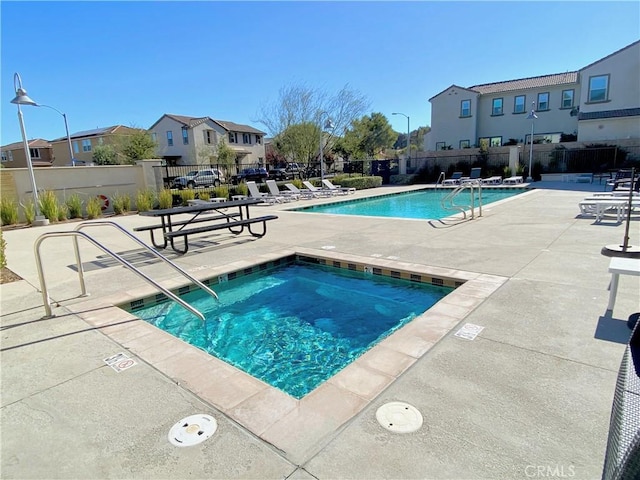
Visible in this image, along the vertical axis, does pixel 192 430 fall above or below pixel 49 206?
below

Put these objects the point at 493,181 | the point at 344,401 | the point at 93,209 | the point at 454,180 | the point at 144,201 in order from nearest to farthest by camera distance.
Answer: the point at 344,401 < the point at 93,209 < the point at 144,201 < the point at 493,181 < the point at 454,180

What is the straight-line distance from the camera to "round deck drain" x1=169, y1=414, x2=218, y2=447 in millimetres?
2091

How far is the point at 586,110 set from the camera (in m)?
25.6

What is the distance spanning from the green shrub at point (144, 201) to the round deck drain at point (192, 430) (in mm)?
12924

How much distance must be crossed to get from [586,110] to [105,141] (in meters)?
45.8

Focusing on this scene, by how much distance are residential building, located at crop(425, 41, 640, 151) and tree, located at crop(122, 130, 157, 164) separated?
1022 inches

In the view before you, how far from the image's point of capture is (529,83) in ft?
98.9

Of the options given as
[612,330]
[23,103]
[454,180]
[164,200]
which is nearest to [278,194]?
[164,200]

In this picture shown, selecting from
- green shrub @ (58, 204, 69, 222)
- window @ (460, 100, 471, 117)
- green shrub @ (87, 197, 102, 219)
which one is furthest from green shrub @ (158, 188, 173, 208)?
window @ (460, 100, 471, 117)

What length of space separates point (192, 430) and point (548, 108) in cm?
3493

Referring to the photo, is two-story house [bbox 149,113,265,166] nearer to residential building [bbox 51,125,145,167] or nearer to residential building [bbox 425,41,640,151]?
residential building [bbox 51,125,145,167]

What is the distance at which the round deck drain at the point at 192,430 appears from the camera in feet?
6.86

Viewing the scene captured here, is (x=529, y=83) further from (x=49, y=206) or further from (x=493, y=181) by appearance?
(x=49, y=206)

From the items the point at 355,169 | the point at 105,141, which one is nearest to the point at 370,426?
the point at 355,169
